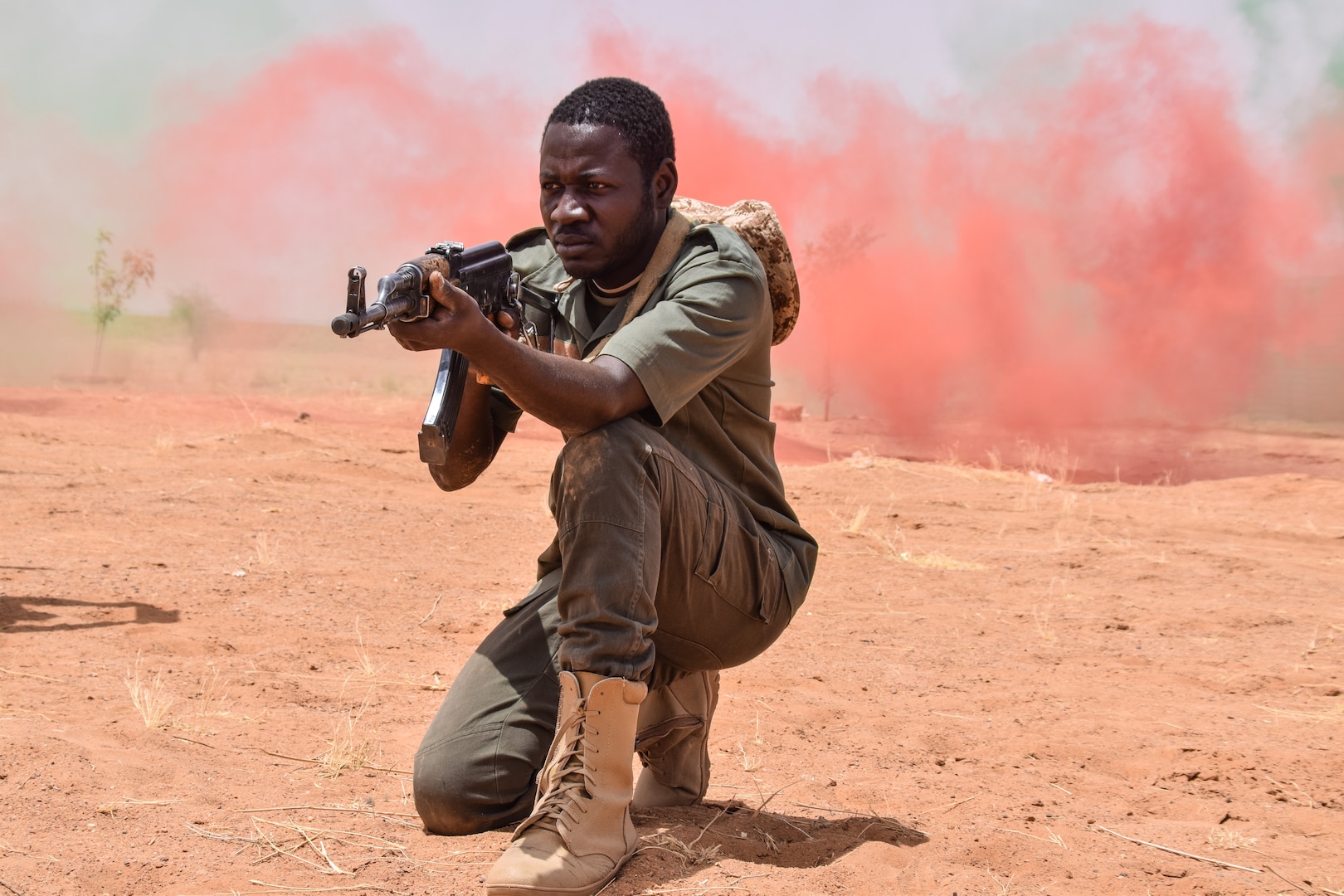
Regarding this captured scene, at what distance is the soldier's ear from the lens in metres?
2.63

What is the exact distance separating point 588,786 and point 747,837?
1.73 ft

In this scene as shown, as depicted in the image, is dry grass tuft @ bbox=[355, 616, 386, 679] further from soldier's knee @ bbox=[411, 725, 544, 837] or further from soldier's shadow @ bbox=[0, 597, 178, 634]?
soldier's knee @ bbox=[411, 725, 544, 837]

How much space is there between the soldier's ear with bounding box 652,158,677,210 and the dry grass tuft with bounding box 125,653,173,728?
1.81 metres

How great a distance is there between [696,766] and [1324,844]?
1474mm

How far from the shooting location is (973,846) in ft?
8.07

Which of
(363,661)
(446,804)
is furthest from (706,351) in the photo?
(363,661)

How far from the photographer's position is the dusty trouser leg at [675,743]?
2.63 m

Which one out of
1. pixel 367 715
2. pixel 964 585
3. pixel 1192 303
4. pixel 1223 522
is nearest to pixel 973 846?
pixel 367 715

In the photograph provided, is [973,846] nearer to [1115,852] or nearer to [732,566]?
[1115,852]

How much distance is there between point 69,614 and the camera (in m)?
4.14

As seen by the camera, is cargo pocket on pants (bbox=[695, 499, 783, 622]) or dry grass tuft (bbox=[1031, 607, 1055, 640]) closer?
cargo pocket on pants (bbox=[695, 499, 783, 622])

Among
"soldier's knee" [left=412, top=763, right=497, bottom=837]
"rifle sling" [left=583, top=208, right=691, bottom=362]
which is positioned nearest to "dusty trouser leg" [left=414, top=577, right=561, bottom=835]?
"soldier's knee" [left=412, top=763, right=497, bottom=837]

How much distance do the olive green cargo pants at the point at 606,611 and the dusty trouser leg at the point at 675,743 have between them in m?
0.05

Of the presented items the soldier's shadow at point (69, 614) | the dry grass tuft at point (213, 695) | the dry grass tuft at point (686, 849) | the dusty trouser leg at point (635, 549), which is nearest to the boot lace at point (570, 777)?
the dusty trouser leg at point (635, 549)
